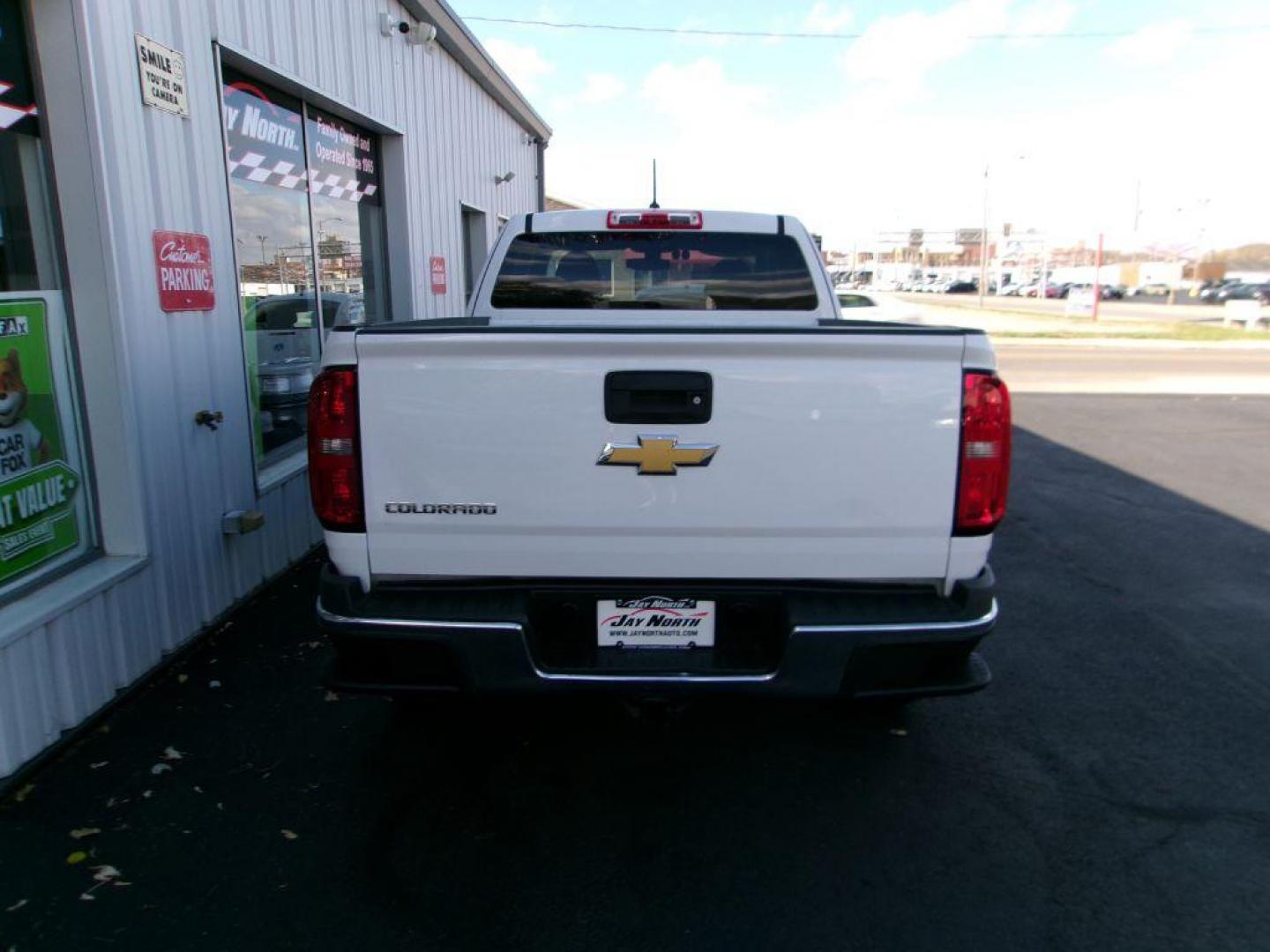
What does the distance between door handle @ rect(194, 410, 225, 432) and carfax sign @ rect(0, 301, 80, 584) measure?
72cm

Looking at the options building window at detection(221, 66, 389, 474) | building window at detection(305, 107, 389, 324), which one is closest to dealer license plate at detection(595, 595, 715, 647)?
building window at detection(221, 66, 389, 474)

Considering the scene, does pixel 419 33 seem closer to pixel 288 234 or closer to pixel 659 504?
pixel 288 234

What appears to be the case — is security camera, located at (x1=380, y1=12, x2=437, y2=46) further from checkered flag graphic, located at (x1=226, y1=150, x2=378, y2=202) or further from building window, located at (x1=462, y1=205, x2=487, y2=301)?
building window, located at (x1=462, y1=205, x2=487, y2=301)

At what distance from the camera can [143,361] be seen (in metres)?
4.10

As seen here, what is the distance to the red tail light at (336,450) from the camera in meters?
2.72

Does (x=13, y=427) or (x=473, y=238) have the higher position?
(x=473, y=238)

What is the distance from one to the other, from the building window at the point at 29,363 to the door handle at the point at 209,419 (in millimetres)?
638

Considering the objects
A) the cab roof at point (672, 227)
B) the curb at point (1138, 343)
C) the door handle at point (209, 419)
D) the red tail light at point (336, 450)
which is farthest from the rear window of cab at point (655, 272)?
the curb at point (1138, 343)

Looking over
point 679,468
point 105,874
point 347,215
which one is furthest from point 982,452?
point 347,215

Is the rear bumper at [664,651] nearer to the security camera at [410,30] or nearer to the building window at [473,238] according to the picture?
the security camera at [410,30]

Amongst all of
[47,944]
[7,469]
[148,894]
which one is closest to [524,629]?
[148,894]

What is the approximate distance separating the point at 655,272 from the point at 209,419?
7.74 feet

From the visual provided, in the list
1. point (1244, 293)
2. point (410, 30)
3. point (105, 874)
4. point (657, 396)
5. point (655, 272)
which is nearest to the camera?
point (657, 396)

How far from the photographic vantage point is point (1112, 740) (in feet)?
12.0
